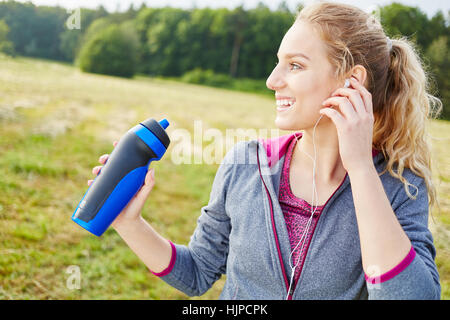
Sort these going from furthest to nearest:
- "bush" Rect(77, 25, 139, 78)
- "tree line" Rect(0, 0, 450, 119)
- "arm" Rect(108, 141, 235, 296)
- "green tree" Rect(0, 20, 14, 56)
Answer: "bush" Rect(77, 25, 139, 78), "tree line" Rect(0, 0, 450, 119), "green tree" Rect(0, 20, 14, 56), "arm" Rect(108, 141, 235, 296)

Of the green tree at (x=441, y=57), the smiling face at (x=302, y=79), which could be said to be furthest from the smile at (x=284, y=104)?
the green tree at (x=441, y=57)

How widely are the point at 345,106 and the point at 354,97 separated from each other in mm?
48

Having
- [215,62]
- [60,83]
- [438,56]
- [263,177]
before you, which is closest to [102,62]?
[215,62]

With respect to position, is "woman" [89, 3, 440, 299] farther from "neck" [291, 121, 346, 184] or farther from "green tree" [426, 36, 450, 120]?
"green tree" [426, 36, 450, 120]

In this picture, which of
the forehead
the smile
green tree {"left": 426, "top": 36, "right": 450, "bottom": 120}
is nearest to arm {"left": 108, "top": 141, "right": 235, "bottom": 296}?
the smile

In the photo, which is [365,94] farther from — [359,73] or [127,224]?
[127,224]

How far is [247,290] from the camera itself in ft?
4.19

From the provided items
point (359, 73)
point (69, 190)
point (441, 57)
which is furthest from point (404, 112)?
point (441, 57)

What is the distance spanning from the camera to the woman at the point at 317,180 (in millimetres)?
1141

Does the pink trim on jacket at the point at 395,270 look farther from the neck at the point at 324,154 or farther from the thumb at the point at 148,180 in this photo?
the thumb at the point at 148,180

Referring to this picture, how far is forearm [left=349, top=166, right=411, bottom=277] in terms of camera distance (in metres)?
0.94

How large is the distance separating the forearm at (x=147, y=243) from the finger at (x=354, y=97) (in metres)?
0.73

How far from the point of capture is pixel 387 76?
137 centimetres
